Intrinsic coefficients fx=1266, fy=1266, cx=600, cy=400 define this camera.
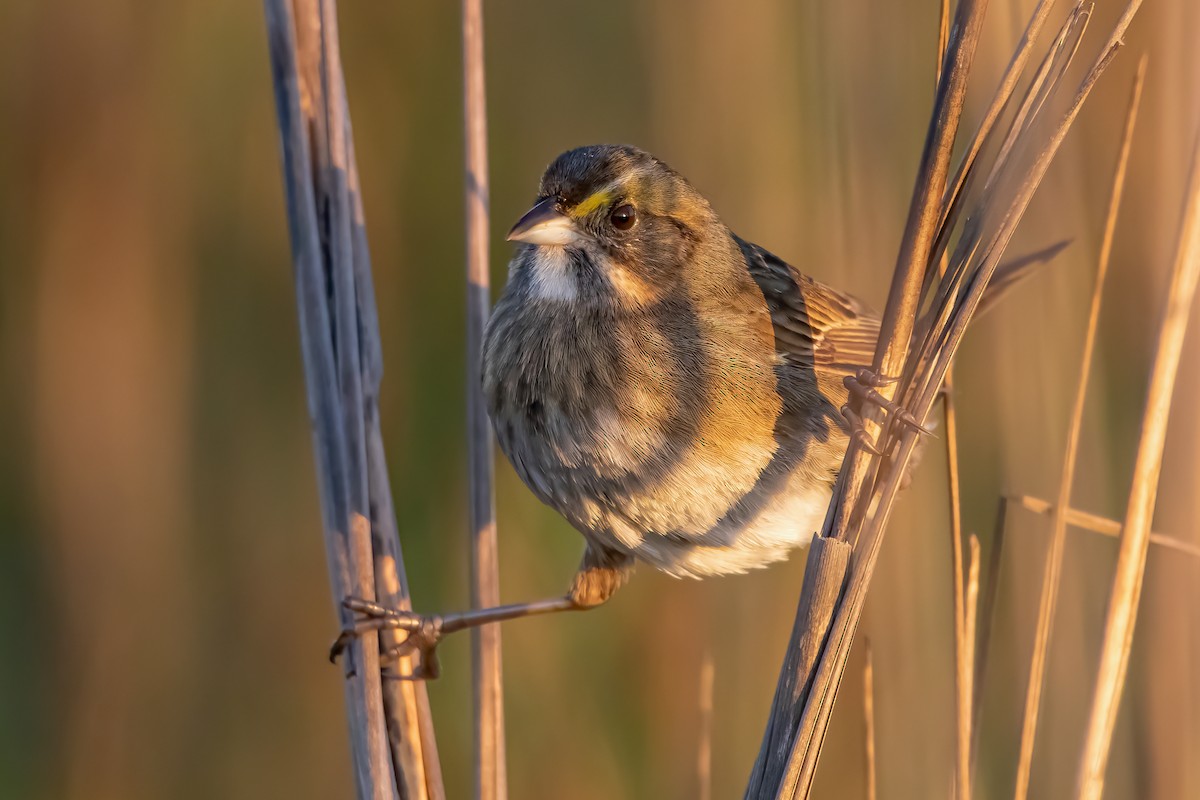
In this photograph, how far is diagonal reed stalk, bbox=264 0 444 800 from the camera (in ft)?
6.43

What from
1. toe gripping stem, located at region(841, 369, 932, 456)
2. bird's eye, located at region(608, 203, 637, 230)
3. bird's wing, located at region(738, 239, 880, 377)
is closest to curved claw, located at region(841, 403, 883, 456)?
toe gripping stem, located at region(841, 369, 932, 456)

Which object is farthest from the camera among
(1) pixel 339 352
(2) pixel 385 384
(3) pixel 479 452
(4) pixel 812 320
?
(2) pixel 385 384

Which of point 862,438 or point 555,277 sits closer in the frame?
point 862,438

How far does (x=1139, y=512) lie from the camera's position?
1753 mm

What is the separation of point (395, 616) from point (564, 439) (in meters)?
0.43

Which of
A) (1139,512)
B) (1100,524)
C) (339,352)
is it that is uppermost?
(339,352)

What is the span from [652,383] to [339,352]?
23.0 inches

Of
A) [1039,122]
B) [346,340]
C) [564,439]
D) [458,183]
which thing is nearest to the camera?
[1039,122]

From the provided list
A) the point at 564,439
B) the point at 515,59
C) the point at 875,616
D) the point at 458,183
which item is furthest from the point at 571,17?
the point at 875,616

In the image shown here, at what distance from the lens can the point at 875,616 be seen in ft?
9.42

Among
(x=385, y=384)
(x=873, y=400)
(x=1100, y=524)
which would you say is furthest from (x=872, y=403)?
(x=385, y=384)

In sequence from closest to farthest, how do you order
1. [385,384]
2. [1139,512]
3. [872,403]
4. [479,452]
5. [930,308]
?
[930,308] → [1139,512] → [872,403] → [479,452] → [385,384]

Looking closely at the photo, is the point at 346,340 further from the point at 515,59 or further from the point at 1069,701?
the point at 1069,701

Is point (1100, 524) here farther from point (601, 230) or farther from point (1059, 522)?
point (601, 230)
